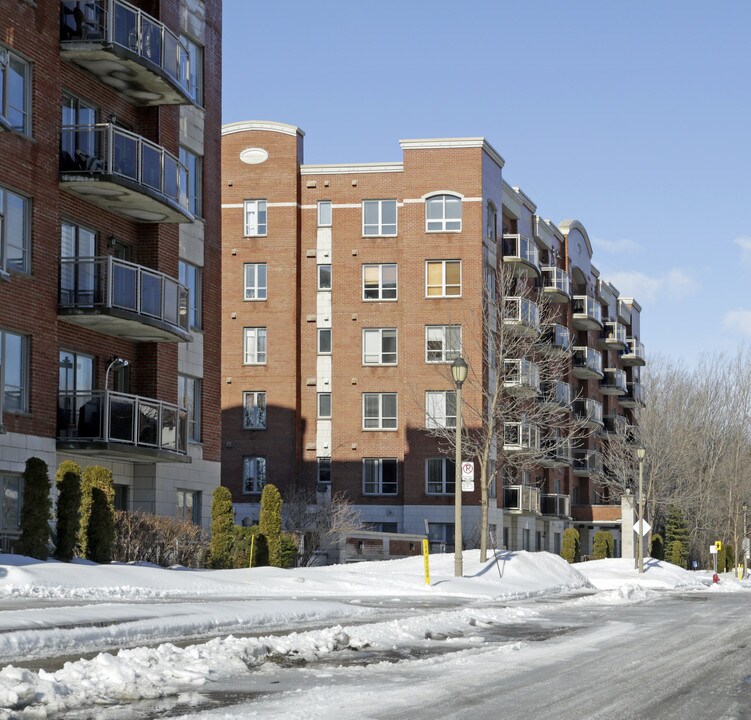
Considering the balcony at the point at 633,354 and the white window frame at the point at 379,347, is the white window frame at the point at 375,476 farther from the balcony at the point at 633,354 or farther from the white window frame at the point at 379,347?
the balcony at the point at 633,354

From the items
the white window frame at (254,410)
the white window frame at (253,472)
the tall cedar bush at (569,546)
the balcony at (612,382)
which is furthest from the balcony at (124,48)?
the balcony at (612,382)

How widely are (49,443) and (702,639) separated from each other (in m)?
17.2

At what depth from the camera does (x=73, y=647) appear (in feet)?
44.4

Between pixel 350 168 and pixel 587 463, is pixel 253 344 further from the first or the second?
pixel 587 463

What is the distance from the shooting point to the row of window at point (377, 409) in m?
62.0

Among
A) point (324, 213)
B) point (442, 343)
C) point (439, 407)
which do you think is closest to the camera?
point (439, 407)

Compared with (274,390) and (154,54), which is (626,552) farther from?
(154,54)

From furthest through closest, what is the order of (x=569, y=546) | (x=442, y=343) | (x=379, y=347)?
1. (x=379, y=347)
2. (x=569, y=546)
3. (x=442, y=343)

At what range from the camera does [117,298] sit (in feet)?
103

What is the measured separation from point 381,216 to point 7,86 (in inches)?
1446

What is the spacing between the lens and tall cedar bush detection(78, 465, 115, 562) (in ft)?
88.8

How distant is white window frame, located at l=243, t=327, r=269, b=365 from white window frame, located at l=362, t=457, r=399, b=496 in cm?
747

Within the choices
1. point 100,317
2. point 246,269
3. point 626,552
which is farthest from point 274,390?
point 100,317

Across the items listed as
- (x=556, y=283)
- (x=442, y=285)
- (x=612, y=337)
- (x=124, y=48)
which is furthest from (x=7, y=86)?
(x=612, y=337)
